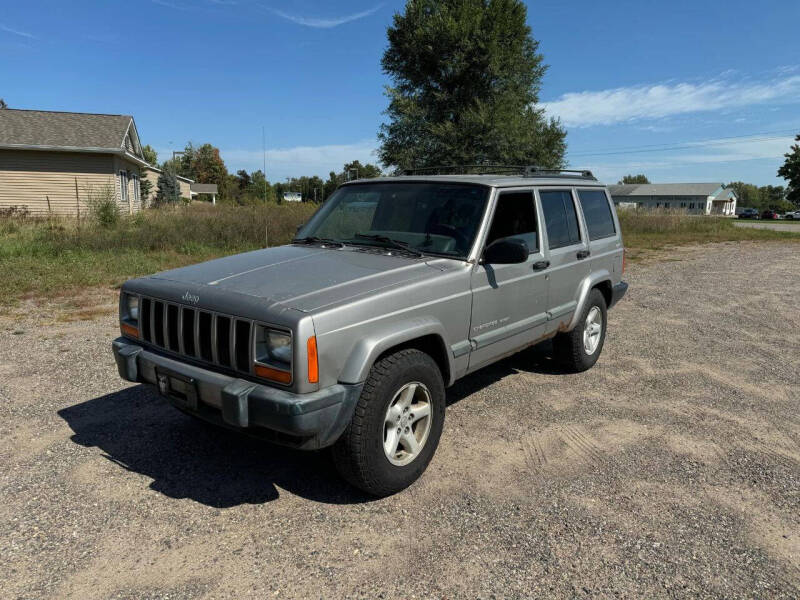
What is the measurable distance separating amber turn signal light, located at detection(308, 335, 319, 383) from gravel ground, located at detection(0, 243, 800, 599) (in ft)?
2.82

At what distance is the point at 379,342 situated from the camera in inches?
115

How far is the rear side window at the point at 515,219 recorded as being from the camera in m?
4.05

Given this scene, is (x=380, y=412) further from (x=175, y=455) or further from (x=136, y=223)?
(x=136, y=223)

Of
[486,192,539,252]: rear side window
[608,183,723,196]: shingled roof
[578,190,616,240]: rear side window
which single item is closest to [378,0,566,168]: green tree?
[578,190,616,240]: rear side window

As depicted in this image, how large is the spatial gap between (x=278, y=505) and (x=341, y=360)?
1004 mm

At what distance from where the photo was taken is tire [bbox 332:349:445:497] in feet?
9.64

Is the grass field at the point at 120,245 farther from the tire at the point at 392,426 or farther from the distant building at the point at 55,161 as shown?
the tire at the point at 392,426

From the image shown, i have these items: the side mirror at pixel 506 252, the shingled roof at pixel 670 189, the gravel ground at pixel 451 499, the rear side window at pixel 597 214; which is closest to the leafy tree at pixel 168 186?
the gravel ground at pixel 451 499

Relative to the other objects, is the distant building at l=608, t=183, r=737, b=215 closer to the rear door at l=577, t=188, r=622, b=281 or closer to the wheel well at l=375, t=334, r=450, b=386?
the rear door at l=577, t=188, r=622, b=281

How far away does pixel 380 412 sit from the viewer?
2.98m

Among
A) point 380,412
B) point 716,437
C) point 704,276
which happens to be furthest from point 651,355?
point 704,276

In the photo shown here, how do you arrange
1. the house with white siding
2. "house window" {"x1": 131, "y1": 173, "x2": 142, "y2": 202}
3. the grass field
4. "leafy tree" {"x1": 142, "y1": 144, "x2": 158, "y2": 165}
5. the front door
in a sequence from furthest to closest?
"leafy tree" {"x1": 142, "y1": 144, "x2": 158, "y2": 165} → "house window" {"x1": 131, "y1": 173, "x2": 142, "y2": 202} → the house with white siding → the grass field → the front door

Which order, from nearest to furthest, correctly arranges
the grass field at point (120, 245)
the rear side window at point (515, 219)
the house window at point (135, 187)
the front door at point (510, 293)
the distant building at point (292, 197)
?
the front door at point (510, 293)
the rear side window at point (515, 219)
the grass field at point (120, 245)
the distant building at point (292, 197)
the house window at point (135, 187)

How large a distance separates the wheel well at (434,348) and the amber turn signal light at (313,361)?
2.06 feet
